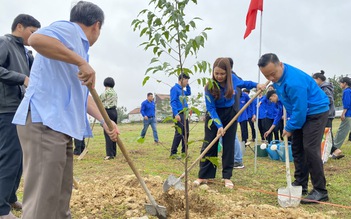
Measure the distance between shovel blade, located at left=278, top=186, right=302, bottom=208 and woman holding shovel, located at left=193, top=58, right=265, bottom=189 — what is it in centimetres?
93

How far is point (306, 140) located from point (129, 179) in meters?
2.45

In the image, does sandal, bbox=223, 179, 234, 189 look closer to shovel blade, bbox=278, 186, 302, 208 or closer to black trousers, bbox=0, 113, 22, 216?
shovel blade, bbox=278, 186, 302, 208

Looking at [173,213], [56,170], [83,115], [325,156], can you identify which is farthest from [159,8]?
[325,156]

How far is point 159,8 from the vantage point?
2732 millimetres

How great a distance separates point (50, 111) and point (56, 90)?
14 centimetres

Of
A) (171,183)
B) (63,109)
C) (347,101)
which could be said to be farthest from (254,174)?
(63,109)

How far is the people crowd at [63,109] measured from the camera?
6.45 feet

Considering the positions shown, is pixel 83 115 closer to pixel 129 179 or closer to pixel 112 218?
pixel 112 218

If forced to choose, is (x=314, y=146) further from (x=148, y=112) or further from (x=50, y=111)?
(x=148, y=112)

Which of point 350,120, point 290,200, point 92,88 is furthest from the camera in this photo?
point 350,120

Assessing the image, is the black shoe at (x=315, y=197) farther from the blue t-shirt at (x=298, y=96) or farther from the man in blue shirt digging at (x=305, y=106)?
the blue t-shirt at (x=298, y=96)

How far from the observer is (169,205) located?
3.49 meters

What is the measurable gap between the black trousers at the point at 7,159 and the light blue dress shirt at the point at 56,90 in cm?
116

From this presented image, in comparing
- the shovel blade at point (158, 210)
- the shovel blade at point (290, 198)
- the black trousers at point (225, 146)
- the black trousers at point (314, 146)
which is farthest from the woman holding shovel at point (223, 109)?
the shovel blade at point (158, 210)
